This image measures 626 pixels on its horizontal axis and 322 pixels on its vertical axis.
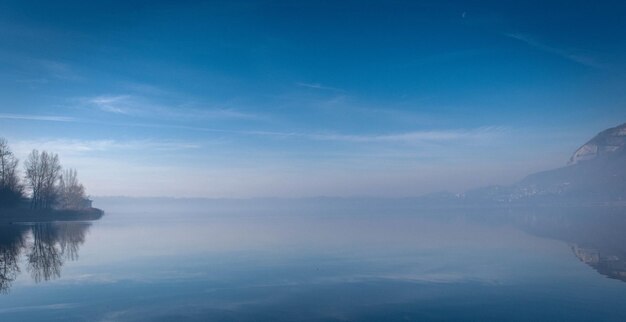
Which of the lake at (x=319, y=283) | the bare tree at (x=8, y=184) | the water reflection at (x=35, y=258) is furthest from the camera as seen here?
the bare tree at (x=8, y=184)

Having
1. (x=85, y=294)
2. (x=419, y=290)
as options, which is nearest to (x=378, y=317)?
(x=419, y=290)

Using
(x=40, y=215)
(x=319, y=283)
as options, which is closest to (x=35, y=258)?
(x=319, y=283)

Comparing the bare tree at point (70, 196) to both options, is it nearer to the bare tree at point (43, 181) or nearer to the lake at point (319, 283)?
the bare tree at point (43, 181)

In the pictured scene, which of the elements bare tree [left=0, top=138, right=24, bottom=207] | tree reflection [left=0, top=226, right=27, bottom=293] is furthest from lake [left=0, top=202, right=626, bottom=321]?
bare tree [left=0, top=138, right=24, bottom=207]

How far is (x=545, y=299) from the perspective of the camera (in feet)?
59.6

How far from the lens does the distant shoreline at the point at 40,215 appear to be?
81.6 m

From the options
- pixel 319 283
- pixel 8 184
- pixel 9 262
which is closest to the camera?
pixel 319 283

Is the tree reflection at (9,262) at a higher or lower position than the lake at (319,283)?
higher

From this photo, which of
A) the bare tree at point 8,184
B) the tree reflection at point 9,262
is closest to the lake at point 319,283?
the tree reflection at point 9,262

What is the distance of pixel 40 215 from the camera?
89.4 meters

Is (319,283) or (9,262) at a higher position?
(9,262)

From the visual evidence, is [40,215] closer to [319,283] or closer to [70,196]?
[70,196]

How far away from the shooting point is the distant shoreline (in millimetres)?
Answer: 81562

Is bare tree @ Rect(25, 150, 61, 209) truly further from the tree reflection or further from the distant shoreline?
the tree reflection
